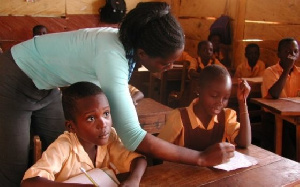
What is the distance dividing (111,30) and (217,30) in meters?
4.35

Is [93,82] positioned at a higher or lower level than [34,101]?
higher

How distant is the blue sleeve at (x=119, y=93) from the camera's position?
1.23 m

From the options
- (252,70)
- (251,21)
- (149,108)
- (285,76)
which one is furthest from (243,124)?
(251,21)

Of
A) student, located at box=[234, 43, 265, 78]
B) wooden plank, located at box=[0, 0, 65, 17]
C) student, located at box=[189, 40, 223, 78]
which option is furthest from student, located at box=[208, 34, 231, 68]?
wooden plank, located at box=[0, 0, 65, 17]

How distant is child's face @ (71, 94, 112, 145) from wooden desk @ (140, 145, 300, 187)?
24cm

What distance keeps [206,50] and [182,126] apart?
2980 mm

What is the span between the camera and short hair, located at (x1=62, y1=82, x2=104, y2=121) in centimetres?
133

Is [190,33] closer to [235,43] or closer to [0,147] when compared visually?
[235,43]

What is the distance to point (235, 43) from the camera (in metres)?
5.39

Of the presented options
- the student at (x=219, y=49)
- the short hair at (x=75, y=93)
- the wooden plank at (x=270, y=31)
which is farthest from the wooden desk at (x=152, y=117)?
the student at (x=219, y=49)

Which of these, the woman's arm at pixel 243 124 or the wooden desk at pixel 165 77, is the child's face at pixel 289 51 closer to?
the wooden desk at pixel 165 77

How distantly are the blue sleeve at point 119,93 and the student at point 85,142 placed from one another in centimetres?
7

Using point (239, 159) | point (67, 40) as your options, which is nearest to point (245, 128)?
point (239, 159)

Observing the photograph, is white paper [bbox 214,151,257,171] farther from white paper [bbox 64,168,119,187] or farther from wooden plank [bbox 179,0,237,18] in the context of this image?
wooden plank [bbox 179,0,237,18]
